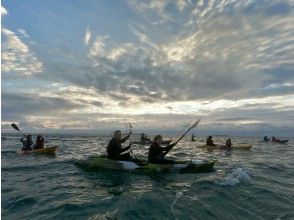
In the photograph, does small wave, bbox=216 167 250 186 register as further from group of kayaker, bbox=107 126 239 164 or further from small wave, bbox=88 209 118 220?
small wave, bbox=88 209 118 220

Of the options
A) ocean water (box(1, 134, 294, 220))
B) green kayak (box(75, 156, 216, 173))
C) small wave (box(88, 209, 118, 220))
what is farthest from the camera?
green kayak (box(75, 156, 216, 173))

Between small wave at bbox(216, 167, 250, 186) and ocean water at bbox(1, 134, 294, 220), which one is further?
small wave at bbox(216, 167, 250, 186)

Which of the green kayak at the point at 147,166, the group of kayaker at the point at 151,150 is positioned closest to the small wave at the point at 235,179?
→ the green kayak at the point at 147,166

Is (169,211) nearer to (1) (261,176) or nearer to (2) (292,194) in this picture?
(2) (292,194)

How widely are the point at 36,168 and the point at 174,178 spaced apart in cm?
884

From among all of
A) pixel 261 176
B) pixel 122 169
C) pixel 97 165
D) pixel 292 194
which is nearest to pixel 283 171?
pixel 261 176

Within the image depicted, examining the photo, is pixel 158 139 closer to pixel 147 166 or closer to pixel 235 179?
pixel 147 166

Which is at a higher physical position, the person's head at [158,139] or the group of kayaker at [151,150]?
the person's head at [158,139]

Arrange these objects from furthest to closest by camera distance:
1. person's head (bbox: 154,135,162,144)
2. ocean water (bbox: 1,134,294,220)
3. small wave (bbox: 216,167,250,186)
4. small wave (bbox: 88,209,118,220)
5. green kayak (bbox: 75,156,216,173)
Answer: person's head (bbox: 154,135,162,144)
green kayak (bbox: 75,156,216,173)
small wave (bbox: 216,167,250,186)
ocean water (bbox: 1,134,294,220)
small wave (bbox: 88,209,118,220)

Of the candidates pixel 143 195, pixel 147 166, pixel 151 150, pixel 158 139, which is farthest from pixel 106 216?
pixel 151 150

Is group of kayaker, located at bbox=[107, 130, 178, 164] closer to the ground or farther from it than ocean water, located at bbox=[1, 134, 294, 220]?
farther from it

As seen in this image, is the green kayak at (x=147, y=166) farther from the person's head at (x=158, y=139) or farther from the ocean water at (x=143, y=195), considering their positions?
the person's head at (x=158, y=139)

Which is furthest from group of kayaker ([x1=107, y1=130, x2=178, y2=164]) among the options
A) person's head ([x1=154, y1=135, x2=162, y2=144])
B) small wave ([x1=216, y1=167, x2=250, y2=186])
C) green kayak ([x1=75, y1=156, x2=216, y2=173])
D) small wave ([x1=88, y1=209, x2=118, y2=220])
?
small wave ([x1=88, y1=209, x2=118, y2=220])

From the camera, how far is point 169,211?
9953 mm
